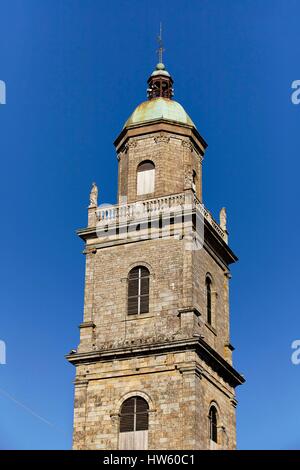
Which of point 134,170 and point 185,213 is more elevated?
point 134,170

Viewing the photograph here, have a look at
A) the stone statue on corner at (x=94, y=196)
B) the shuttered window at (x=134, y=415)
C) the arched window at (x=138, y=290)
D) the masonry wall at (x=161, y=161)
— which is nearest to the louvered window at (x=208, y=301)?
the arched window at (x=138, y=290)

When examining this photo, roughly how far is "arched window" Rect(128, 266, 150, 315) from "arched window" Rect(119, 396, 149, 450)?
4139mm

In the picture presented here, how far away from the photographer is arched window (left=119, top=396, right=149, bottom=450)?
39.7m

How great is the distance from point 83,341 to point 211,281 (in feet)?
22.0

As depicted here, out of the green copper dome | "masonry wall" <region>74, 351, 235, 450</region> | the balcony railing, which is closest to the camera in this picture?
"masonry wall" <region>74, 351, 235, 450</region>

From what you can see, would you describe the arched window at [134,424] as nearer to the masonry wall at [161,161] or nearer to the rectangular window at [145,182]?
the masonry wall at [161,161]

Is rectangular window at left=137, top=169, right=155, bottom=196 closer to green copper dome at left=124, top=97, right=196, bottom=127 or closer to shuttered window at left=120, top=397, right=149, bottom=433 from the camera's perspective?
green copper dome at left=124, top=97, right=196, bottom=127

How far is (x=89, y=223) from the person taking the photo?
150 ft

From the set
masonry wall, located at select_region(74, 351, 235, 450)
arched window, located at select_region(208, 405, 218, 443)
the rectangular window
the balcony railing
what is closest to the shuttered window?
masonry wall, located at select_region(74, 351, 235, 450)

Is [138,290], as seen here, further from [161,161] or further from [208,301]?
[161,161]

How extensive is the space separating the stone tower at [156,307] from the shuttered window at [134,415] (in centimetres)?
5
